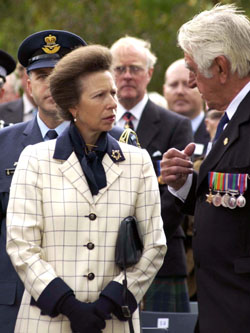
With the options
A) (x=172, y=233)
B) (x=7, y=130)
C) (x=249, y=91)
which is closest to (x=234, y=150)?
(x=249, y=91)

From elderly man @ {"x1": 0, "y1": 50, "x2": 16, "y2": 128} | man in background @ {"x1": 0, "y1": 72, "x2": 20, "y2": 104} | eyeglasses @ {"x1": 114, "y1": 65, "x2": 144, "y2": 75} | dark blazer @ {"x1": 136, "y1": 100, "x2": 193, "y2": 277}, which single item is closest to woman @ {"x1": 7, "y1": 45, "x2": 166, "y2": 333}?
elderly man @ {"x1": 0, "y1": 50, "x2": 16, "y2": 128}

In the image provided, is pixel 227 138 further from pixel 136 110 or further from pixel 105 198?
pixel 136 110

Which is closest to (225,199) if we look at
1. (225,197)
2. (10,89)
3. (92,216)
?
(225,197)

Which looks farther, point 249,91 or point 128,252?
point 249,91

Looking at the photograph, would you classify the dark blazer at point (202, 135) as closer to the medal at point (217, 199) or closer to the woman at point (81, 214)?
the medal at point (217, 199)

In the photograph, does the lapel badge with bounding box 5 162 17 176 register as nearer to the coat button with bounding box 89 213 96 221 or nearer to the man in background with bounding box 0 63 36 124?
the coat button with bounding box 89 213 96 221

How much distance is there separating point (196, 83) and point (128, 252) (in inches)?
47.1

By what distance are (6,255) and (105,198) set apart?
2.53 feet

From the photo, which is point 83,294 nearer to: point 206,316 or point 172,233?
point 206,316

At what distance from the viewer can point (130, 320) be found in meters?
3.91

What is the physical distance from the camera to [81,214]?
13.0 feet

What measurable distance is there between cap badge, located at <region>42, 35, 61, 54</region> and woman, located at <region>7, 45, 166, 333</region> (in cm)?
67

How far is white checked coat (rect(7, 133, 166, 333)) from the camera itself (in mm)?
3906

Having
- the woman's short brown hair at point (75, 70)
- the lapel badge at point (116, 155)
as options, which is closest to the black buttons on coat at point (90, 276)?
the lapel badge at point (116, 155)
